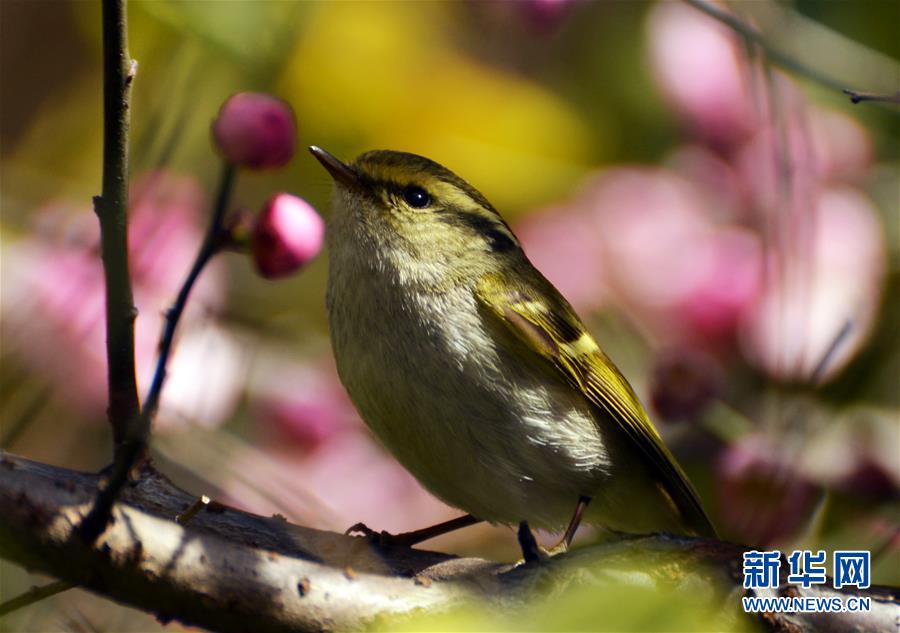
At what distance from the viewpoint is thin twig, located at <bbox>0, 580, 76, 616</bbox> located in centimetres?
135

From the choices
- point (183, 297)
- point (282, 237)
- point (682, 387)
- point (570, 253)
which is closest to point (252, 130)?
point (282, 237)

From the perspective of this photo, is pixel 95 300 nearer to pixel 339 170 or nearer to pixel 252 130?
pixel 339 170

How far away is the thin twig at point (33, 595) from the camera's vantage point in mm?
1351

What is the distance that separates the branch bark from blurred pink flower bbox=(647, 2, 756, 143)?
1.45 meters

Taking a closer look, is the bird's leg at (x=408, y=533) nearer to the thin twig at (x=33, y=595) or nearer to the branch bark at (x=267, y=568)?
the branch bark at (x=267, y=568)

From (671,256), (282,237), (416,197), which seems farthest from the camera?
(671,256)

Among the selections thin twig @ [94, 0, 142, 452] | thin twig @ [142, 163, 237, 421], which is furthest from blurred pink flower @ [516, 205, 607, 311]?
thin twig @ [94, 0, 142, 452]

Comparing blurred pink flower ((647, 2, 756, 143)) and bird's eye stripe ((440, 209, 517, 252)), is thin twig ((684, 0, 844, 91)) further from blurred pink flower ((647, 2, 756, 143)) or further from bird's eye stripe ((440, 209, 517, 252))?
blurred pink flower ((647, 2, 756, 143))

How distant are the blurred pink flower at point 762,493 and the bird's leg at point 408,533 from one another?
1.72 feet

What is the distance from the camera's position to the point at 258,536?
5.74 ft

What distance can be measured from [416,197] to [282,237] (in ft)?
2.24

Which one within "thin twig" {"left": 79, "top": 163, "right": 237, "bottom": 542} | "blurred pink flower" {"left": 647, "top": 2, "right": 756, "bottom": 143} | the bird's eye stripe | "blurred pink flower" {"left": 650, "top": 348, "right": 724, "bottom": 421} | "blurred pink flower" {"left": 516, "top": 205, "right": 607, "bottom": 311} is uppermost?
"blurred pink flower" {"left": 647, "top": 2, "right": 756, "bottom": 143}

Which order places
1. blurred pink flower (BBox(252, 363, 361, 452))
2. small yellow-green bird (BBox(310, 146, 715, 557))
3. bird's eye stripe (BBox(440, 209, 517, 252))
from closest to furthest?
small yellow-green bird (BBox(310, 146, 715, 557)) < bird's eye stripe (BBox(440, 209, 517, 252)) < blurred pink flower (BBox(252, 363, 361, 452))

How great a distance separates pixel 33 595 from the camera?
4.74 ft
